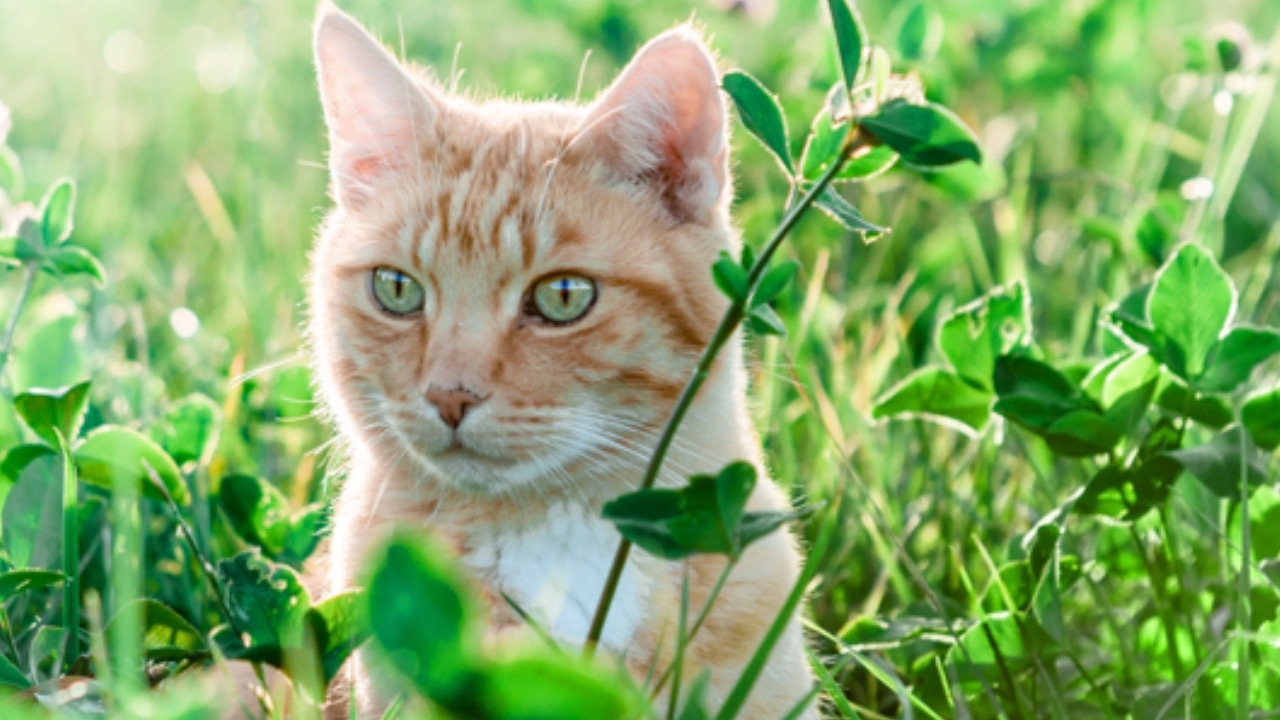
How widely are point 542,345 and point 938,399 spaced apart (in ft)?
1.60

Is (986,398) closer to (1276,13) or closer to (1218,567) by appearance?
(1218,567)

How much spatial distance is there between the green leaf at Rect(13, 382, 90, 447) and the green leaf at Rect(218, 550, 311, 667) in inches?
16.8

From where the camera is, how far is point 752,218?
2.60 meters

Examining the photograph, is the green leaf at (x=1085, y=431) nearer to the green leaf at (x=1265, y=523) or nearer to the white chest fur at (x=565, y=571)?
the green leaf at (x=1265, y=523)

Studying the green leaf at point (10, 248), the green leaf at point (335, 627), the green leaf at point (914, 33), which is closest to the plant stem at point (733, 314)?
the green leaf at point (335, 627)

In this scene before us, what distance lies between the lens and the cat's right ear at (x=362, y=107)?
143 centimetres

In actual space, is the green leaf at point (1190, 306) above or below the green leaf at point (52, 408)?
above

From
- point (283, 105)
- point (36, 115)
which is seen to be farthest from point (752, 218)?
point (36, 115)

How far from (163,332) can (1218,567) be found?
6.71ft

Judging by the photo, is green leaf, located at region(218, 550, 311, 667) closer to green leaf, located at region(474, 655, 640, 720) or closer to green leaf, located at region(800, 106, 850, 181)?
green leaf, located at region(474, 655, 640, 720)

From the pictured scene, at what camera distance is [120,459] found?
4.30 ft

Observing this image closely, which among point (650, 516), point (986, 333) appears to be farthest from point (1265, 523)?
point (650, 516)

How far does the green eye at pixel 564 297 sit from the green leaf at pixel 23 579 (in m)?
0.56

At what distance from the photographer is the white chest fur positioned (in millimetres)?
1158
